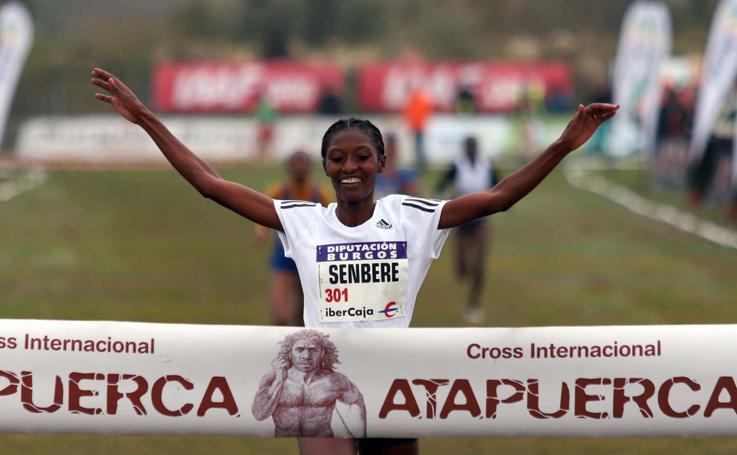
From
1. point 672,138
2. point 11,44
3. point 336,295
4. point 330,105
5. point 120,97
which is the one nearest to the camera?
point 336,295

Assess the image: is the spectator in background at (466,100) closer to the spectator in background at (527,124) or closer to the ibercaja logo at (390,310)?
the spectator in background at (527,124)

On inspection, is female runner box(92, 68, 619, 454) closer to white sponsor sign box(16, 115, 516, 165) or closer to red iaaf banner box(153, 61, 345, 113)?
white sponsor sign box(16, 115, 516, 165)

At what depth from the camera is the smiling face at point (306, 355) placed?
246 inches

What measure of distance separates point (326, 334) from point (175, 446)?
4.87m

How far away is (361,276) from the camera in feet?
20.3

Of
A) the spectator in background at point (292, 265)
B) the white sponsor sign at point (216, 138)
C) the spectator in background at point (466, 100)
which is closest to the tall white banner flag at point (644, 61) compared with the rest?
the spectator in background at point (466, 100)

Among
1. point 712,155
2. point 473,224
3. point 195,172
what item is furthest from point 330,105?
point 195,172

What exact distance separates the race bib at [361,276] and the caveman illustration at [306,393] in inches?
7.8

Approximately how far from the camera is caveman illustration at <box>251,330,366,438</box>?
626cm

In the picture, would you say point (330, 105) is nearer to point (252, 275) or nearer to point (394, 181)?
point (252, 275)

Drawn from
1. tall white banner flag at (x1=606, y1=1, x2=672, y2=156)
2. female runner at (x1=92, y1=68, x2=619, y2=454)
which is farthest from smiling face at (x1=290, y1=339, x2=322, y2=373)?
tall white banner flag at (x1=606, y1=1, x2=672, y2=156)

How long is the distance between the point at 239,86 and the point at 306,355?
5037cm

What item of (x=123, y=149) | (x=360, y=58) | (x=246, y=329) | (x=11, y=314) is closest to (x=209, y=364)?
(x=246, y=329)

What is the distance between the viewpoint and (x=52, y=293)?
19250 mm
